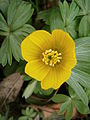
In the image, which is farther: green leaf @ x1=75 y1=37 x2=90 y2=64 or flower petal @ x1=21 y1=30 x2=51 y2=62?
green leaf @ x1=75 y1=37 x2=90 y2=64

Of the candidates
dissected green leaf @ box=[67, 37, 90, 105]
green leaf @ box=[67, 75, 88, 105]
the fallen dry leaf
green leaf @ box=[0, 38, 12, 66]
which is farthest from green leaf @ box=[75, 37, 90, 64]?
the fallen dry leaf

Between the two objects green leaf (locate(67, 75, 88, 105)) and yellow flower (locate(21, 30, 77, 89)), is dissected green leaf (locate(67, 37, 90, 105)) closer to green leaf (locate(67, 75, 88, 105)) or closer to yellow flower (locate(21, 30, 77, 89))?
green leaf (locate(67, 75, 88, 105))

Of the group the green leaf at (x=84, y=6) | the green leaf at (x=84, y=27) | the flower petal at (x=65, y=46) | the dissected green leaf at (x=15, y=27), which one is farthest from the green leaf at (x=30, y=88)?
the green leaf at (x=84, y=6)

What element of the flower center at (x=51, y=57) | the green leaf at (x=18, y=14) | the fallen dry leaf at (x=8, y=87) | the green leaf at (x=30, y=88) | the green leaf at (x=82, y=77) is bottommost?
the fallen dry leaf at (x=8, y=87)

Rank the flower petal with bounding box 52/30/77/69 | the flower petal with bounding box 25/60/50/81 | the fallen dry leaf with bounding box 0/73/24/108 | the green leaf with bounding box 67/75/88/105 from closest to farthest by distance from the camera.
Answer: the flower petal with bounding box 52/30/77/69 → the flower petal with bounding box 25/60/50/81 → the green leaf with bounding box 67/75/88/105 → the fallen dry leaf with bounding box 0/73/24/108

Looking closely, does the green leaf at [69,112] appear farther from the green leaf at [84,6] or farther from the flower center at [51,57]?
the green leaf at [84,6]

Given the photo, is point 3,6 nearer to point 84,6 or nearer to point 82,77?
point 84,6

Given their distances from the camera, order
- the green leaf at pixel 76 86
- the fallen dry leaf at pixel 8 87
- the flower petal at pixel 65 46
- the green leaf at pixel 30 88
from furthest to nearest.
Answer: the fallen dry leaf at pixel 8 87
the green leaf at pixel 30 88
the green leaf at pixel 76 86
the flower petal at pixel 65 46
